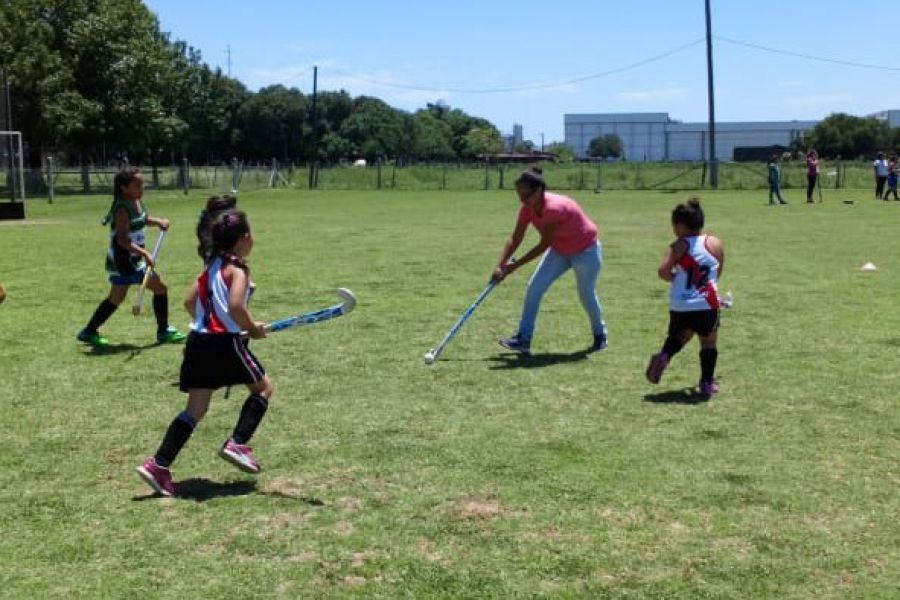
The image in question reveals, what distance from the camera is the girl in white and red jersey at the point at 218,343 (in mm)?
5160

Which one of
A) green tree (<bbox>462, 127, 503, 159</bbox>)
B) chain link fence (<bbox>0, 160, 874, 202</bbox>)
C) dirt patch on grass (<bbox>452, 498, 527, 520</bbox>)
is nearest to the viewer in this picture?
dirt patch on grass (<bbox>452, 498, 527, 520</bbox>)

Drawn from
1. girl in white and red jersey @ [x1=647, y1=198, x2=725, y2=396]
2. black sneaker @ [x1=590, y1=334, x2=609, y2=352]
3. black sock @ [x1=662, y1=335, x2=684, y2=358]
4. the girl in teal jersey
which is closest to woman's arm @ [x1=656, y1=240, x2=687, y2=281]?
girl in white and red jersey @ [x1=647, y1=198, x2=725, y2=396]

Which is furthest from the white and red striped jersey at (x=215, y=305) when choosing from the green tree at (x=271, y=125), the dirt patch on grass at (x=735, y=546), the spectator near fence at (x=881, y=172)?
the green tree at (x=271, y=125)

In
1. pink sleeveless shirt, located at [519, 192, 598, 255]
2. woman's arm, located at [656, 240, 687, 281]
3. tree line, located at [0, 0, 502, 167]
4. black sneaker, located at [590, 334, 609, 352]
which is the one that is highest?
tree line, located at [0, 0, 502, 167]

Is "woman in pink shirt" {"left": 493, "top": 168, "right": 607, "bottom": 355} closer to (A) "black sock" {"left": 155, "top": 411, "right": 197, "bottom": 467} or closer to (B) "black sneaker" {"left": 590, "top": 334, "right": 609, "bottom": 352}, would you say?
(B) "black sneaker" {"left": 590, "top": 334, "right": 609, "bottom": 352}

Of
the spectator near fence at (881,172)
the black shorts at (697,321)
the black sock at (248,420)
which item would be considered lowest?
the black sock at (248,420)

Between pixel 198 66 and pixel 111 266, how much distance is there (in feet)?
215

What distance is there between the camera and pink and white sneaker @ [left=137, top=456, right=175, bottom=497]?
5.13 metres

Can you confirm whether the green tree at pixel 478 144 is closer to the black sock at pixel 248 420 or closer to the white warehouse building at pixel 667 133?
the white warehouse building at pixel 667 133

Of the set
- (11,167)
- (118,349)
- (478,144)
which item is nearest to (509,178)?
(11,167)

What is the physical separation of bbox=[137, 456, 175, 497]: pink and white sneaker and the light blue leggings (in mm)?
4386

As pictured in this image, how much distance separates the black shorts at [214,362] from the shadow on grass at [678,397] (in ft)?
10.8

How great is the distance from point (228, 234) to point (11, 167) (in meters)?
27.6

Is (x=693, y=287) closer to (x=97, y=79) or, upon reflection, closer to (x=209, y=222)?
(x=209, y=222)
